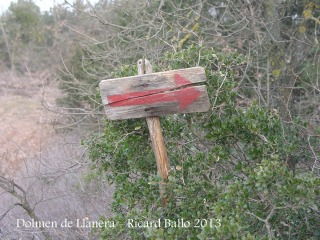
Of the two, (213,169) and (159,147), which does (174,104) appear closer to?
(159,147)

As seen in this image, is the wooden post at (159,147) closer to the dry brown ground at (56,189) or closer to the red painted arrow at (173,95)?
the red painted arrow at (173,95)

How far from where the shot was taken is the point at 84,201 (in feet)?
19.8

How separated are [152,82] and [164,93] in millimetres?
105

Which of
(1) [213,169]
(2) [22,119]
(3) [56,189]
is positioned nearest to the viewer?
(1) [213,169]

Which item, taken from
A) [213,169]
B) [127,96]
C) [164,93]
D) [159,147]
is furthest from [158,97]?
[213,169]

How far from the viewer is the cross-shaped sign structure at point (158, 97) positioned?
3.07 metres

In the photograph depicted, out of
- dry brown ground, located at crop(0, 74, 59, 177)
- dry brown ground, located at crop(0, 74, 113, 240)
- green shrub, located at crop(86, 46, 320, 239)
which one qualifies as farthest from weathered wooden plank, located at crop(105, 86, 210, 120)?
dry brown ground, located at crop(0, 74, 59, 177)

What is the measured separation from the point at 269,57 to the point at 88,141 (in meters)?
4.05

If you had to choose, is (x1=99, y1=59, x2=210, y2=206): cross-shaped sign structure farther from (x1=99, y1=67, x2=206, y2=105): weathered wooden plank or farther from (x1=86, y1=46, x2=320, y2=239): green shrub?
(x1=86, y1=46, x2=320, y2=239): green shrub

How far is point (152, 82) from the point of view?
3.08 m

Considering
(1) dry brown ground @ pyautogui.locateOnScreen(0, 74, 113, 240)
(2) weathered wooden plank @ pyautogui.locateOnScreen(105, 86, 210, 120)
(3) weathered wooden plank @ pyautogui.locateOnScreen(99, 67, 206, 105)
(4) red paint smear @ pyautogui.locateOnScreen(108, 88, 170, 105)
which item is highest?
(3) weathered wooden plank @ pyautogui.locateOnScreen(99, 67, 206, 105)

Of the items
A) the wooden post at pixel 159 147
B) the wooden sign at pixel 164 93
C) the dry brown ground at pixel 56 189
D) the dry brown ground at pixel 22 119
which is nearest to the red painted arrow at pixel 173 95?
the wooden sign at pixel 164 93

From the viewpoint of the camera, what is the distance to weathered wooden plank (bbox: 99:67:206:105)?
306cm

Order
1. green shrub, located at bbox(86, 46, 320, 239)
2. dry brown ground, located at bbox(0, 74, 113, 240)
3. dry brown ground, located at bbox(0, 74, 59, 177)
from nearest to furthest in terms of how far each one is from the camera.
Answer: green shrub, located at bbox(86, 46, 320, 239) → dry brown ground, located at bbox(0, 74, 113, 240) → dry brown ground, located at bbox(0, 74, 59, 177)
